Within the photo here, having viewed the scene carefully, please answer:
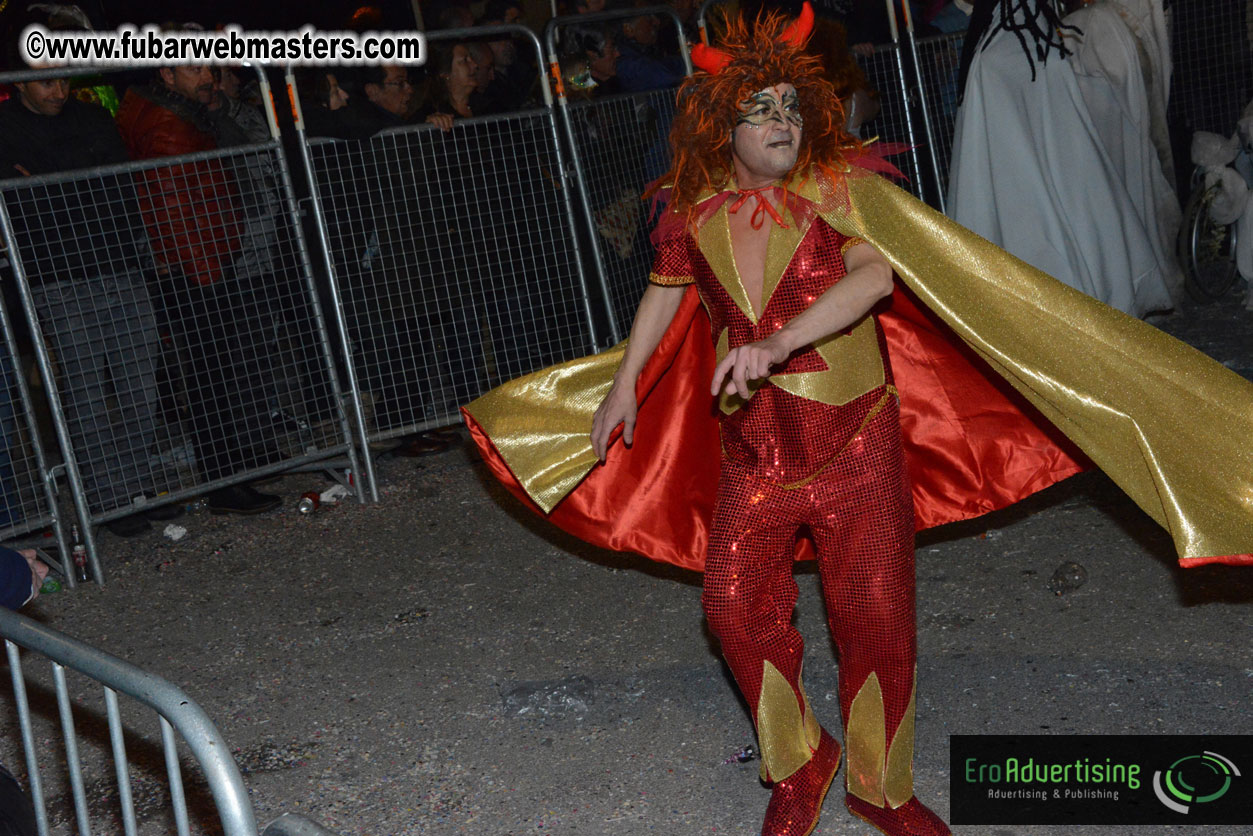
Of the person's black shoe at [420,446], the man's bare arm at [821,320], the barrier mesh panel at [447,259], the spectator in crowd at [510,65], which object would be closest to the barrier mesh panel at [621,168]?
the barrier mesh panel at [447,259]

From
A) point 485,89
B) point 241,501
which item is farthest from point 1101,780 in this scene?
point 485,89

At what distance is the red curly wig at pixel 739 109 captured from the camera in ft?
9.84

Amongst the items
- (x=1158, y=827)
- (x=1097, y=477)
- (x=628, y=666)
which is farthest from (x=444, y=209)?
(x=1158, y=827)

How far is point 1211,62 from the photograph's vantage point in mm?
8477

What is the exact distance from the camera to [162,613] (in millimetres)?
5195

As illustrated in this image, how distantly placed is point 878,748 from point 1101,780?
0.71 meters

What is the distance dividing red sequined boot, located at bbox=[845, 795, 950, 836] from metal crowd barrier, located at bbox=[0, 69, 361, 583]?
375cm

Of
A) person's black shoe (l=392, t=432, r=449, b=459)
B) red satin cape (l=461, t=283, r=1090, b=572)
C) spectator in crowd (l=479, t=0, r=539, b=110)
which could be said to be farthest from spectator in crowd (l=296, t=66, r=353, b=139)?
red satin cape (l=461, t=283, r=1090, b=572)

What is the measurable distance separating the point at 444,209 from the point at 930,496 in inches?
133

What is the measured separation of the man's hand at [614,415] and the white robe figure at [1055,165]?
4233 mm

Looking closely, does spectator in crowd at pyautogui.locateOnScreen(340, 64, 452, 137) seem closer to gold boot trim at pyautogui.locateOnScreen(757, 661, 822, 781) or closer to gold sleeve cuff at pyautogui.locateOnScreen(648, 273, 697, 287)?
gold sleeve cuff at pyautogui.locateOnScreen(648, 273, 697, 287)

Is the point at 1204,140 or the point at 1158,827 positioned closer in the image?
the point at 1158,827

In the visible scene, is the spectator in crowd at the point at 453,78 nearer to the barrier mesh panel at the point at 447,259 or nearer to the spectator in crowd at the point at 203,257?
the barrier mesh panel at the point at 447,259

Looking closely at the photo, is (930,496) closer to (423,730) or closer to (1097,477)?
(423,730)
